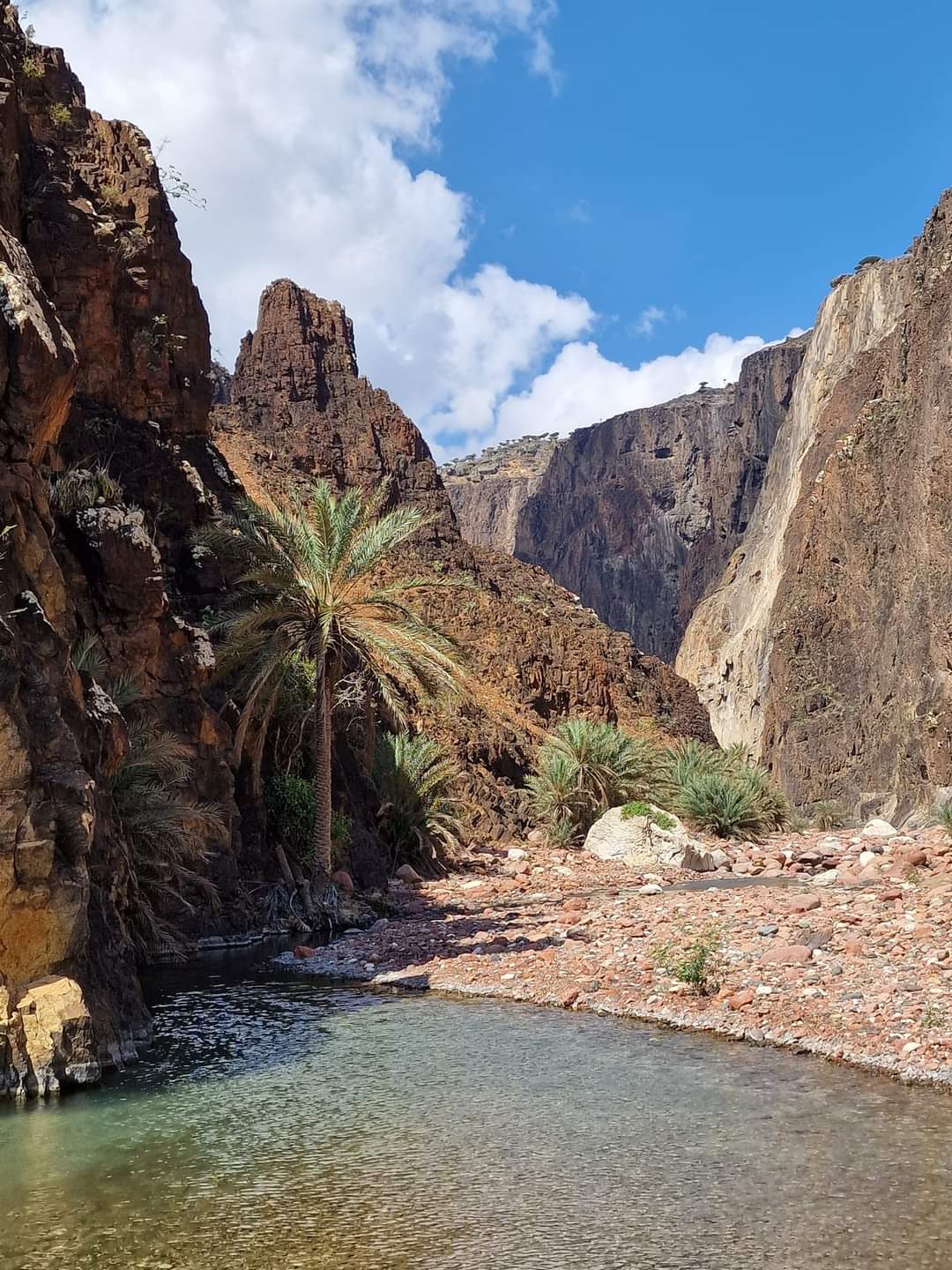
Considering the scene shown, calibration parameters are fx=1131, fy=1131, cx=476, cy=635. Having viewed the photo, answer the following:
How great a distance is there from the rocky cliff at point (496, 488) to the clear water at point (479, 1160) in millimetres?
127426

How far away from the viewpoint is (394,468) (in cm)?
5072

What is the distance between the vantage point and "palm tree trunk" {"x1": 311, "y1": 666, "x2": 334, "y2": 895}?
16375 millimetres

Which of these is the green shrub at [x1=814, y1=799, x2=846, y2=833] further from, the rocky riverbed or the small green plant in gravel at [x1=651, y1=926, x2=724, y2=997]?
the small green plant in gravel at [x1=651, y1=926, x2=724, y2=997]

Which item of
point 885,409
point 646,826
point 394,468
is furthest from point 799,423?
point 646,826

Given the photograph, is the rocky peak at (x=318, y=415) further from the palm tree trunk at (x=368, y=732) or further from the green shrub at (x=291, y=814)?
the green shrub at (x=291, y=814)

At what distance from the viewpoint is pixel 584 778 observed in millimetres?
25734

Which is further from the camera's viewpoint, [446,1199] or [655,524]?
[655,524]

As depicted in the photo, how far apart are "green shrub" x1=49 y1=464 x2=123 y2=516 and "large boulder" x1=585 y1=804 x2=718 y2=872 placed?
39.6 feet

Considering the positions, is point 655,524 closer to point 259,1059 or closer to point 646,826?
point 646,826

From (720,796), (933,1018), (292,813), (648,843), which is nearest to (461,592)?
(720,796)

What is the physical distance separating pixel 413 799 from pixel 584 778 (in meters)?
5.86

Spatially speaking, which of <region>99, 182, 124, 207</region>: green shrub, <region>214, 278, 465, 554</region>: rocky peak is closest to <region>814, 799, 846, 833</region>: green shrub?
<region>214, 278, 465, 554</region>: rocky peak

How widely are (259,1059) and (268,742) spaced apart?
33.7ft

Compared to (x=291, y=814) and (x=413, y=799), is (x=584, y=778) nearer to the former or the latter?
(x=413, y=799)
